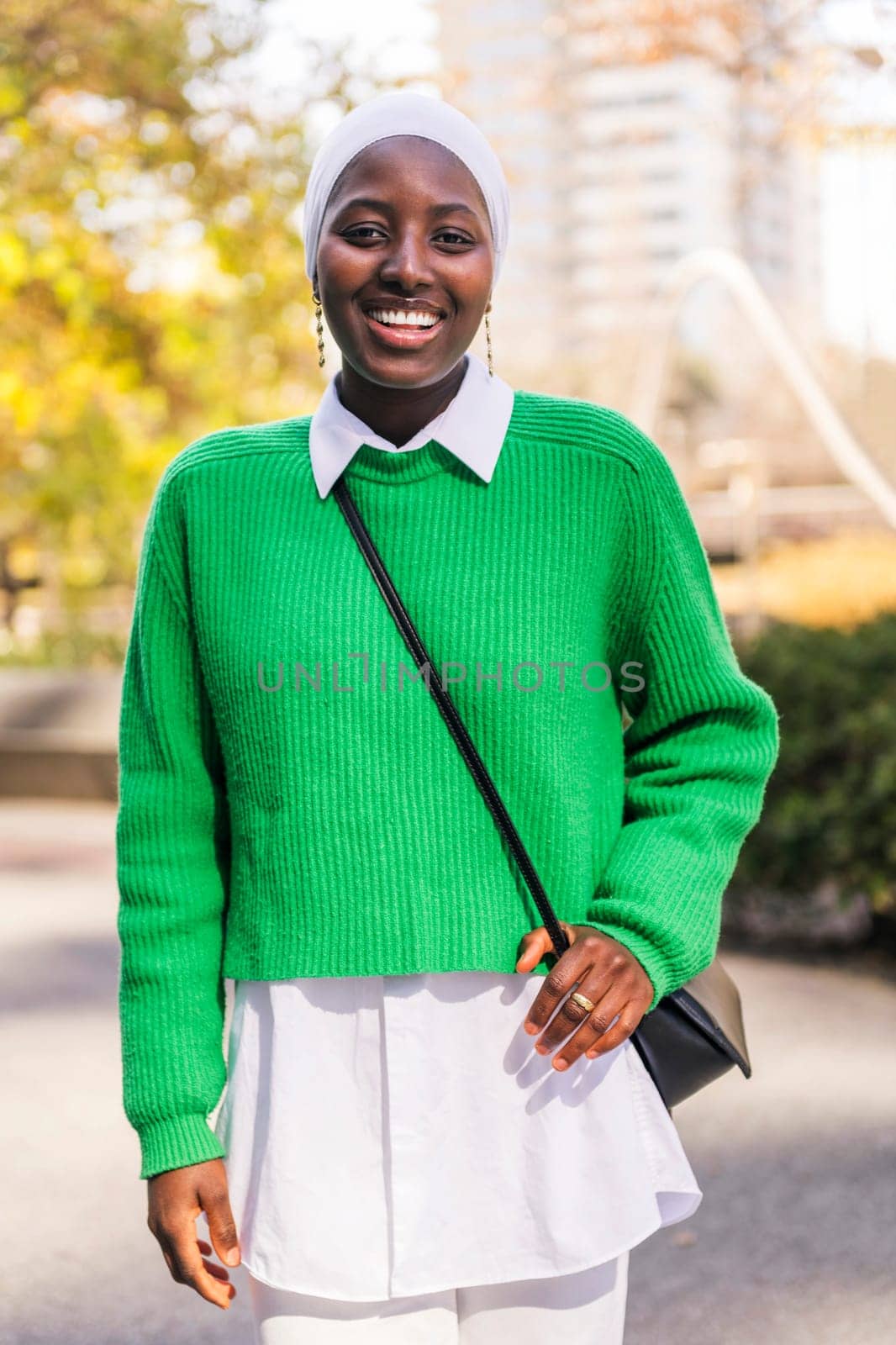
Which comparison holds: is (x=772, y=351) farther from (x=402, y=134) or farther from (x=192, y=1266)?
(x=192, y=1266)

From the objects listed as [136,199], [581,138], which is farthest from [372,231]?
[581,138]

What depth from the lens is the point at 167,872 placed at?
5.69 ft

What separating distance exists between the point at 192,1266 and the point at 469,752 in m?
0.65

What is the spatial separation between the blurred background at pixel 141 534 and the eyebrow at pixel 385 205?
1.81 m

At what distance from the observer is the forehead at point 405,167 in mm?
1619

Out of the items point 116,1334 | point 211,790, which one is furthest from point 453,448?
point 116,1334

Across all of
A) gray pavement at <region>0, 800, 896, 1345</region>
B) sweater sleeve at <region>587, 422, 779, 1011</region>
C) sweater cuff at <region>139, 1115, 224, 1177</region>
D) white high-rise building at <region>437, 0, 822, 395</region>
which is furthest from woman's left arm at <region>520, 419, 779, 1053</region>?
white high-rise building at <region>437, 0, 822, 395</region>

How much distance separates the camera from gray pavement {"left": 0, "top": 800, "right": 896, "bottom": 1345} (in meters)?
3.32

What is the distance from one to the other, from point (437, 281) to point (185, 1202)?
1.04 m

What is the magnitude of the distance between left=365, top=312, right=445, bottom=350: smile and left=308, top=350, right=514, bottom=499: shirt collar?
9 cm

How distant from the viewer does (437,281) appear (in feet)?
5.38

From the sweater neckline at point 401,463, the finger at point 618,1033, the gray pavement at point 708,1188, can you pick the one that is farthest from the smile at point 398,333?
the gray pavement at point 708,1188

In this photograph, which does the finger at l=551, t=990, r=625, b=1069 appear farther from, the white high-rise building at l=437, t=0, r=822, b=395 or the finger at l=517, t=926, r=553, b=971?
the white high-rise building at l=437, t=0, r=822, b=395

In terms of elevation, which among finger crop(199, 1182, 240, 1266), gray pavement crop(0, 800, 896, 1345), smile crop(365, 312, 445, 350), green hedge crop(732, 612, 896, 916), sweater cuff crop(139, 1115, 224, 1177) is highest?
smile crop(365, 312, 445, 350)
